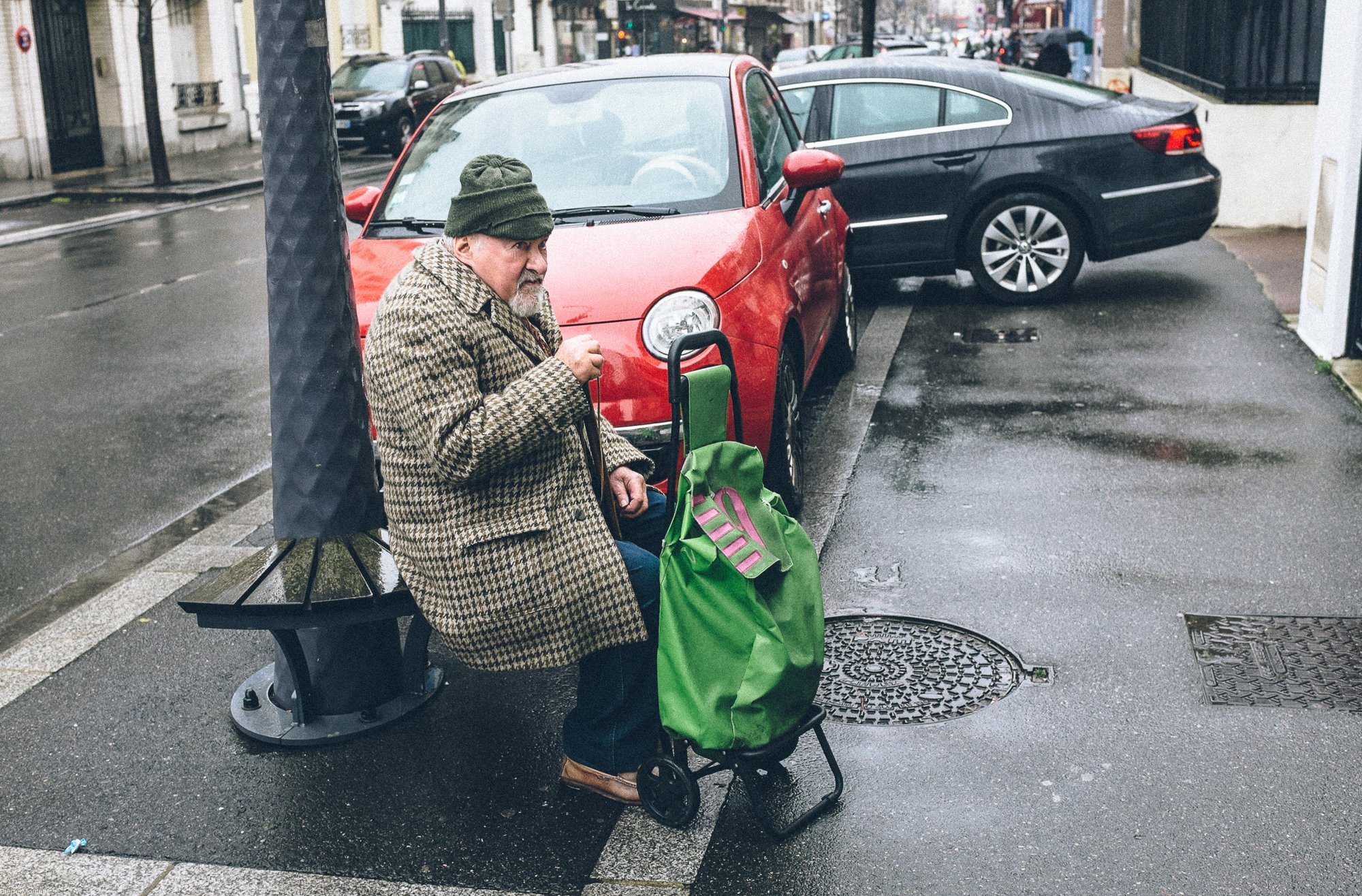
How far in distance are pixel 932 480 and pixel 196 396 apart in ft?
15.5

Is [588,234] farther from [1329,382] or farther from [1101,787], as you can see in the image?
[1329,382]

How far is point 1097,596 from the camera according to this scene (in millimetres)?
4961

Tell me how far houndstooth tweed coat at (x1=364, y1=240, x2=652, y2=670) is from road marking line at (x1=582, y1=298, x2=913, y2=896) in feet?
1.64

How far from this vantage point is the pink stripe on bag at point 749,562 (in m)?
3.24

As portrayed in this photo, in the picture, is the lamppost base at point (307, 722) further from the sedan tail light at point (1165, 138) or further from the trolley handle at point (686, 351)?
the sedan tail light at point (1165, 138)

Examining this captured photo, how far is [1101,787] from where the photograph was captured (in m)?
3.70

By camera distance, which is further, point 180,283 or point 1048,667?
point 180,283

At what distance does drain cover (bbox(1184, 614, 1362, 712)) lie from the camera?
163 inches

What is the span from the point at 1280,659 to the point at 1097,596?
697 millimetres

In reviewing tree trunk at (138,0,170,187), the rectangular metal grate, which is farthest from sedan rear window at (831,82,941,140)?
tree trunk at (138,0,170,187)

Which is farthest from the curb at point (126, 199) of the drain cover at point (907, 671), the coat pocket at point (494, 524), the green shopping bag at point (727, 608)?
the green shopping bag at point (727, 608)

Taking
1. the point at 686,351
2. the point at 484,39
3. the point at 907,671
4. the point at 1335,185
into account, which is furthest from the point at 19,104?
the point at 484,39

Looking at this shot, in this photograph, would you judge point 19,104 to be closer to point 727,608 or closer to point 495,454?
point 495,454

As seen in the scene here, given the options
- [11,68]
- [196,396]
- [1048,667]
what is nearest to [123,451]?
[196,396]
